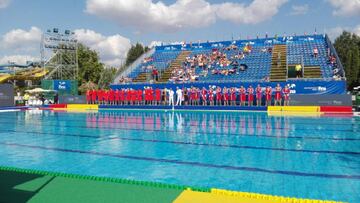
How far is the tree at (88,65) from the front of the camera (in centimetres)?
4384

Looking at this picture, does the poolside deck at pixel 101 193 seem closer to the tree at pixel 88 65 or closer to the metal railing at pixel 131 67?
the metal railing at pixel 131 67

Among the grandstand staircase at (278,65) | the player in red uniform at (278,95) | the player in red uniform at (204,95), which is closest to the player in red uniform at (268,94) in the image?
the player in red uniform at (278,95)

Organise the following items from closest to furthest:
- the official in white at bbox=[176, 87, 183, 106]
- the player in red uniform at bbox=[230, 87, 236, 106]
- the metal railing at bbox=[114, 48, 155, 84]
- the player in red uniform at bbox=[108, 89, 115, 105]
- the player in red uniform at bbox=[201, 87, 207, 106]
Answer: the player in red uniform at bbox=[230, 87, 236, 106]
the player in red uniform at bbox=[201, 87, 207, 106]
the official in white at bbox=[176, 87, 183, 106]
the player in red uniform at bbox=[108, 89, 115, 105]
the metal railing at bbox=[114, 48, 155, 84]

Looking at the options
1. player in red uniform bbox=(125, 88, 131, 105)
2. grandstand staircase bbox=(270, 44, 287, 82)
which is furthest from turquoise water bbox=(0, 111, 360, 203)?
grandstand staircase bbox=(270, 44, 287, 82)

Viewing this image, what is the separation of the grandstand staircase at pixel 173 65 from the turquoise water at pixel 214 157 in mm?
16220

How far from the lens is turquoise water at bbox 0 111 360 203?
467 centimetres

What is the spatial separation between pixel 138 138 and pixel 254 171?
14.2 feet

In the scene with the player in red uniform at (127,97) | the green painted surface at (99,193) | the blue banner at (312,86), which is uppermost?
the blue banner at (312,86)

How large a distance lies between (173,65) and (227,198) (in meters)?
25.0

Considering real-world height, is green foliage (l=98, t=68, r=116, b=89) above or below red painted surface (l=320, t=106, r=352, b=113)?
above

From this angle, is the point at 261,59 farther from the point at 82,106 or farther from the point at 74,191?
the point at 74,191

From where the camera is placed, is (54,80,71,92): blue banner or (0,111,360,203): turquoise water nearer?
(0,111,360,203): turquoise water

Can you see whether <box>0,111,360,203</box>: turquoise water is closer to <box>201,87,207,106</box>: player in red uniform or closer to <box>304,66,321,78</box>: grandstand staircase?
<box>201,87,207,106</box>: player in red uniform

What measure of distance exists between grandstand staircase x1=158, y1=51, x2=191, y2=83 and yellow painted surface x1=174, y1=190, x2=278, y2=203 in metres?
22.5
